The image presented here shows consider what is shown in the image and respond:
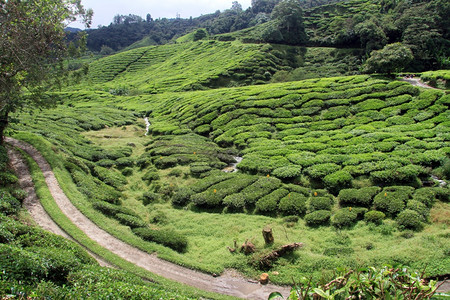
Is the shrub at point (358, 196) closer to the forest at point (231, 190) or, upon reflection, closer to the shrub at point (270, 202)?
the forest at point (231, 190)

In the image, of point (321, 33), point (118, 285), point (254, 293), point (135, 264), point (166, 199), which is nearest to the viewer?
point (118, 285)

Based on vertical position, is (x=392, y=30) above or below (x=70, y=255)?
above

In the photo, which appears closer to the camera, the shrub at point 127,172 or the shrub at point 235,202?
the shrub at point 235,202

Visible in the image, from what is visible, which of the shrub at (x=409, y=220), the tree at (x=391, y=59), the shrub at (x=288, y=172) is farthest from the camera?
the tree at (x=391, y=59)

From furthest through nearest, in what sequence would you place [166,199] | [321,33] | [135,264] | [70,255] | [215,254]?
[321,33], [166,199], [215,254], [135,264], [70,255]

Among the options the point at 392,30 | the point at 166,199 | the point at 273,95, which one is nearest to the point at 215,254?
the point at 166,199

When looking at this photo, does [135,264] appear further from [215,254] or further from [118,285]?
[118,285]

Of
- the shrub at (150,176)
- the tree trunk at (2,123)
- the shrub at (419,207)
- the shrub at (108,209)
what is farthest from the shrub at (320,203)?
the tree trunk at (2,123)

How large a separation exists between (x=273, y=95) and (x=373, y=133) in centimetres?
1816

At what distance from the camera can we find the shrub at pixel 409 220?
15.0m

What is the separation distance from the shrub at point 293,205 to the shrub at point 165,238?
681 centimetres

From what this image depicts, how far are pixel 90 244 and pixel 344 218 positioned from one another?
14.4m

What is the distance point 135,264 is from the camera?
13891mm

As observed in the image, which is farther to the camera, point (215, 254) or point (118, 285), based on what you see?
point (215, 254)
